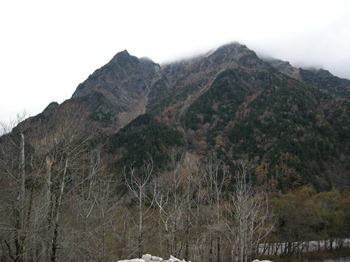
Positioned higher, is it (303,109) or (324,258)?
(303,109)

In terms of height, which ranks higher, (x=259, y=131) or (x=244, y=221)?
(x=244, y=221)

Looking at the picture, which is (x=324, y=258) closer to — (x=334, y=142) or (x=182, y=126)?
(x=334, y=142)

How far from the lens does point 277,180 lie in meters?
92.6

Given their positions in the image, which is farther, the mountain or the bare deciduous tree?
the mountain

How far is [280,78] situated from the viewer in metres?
170

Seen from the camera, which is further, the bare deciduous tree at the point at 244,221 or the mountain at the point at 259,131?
the mountain at the point at 259,131

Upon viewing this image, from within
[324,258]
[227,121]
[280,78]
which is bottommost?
[324,258]

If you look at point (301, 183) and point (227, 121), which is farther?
point (227, 121)

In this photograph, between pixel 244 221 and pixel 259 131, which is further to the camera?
pixel 259 131

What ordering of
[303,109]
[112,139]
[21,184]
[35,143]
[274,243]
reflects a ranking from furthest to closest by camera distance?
[303,109] → [112,139] → [274,243] → [35,143] → [21,184]

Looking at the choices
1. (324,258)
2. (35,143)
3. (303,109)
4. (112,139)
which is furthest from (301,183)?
(35,143)

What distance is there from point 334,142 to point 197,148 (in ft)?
158

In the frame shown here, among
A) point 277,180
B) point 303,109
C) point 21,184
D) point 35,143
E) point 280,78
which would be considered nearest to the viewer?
point 21,184

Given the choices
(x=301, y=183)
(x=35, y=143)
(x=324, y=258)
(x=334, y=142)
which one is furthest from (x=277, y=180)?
(x=35, y=143)
